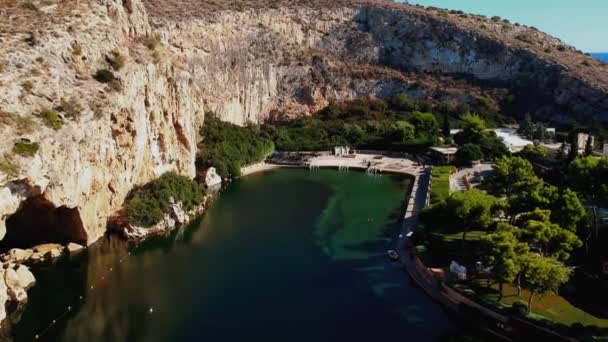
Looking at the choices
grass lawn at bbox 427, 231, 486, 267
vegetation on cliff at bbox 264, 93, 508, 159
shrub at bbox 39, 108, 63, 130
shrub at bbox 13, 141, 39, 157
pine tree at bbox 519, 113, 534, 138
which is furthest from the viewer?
vegetation on cliff at bbox 264, 93, 508, 159

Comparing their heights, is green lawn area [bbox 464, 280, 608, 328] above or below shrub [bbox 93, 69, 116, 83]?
below

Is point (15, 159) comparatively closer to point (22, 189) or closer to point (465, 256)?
point (22, 189)

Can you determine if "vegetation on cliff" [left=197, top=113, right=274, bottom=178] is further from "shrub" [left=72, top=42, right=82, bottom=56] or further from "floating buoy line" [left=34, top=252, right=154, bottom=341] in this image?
"floating buoy line" [left=34, top=252, right=154, bottom=341]

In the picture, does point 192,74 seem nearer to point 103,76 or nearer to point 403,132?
point 103,76

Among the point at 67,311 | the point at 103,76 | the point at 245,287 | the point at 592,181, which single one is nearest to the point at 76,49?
the point at 103,76

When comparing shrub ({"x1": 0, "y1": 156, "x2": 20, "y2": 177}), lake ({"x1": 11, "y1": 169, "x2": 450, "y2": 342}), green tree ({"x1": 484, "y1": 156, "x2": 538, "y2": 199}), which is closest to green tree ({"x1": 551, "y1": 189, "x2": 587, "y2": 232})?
green tree ({"x1": 484, "y1": 156, "x2": 538, "y2": 199})

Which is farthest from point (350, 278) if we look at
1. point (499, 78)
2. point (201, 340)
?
point (499, 78)
